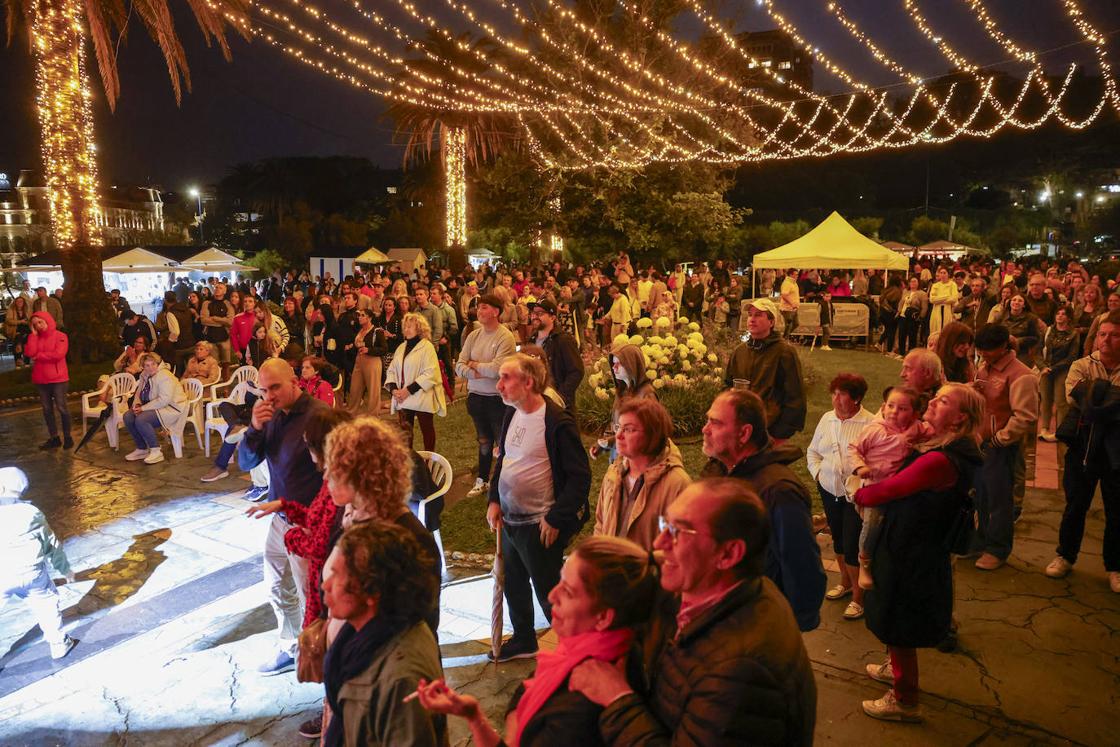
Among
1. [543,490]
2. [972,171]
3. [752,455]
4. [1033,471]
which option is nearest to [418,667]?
[752,455]

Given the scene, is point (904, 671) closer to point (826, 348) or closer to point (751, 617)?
point (751, 617)

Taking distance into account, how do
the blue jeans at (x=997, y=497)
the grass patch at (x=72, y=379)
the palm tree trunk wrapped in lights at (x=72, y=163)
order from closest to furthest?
the blue jeans at (x=997, y=497) → the grass patch at (x=72, y=379) → the palm tree trunk wrapped in lights at (x=72, y=163)

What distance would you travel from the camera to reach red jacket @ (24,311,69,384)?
893 cm

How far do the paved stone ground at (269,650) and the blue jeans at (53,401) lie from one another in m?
3.75

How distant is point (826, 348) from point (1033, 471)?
352 inches

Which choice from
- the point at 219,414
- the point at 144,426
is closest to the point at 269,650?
the point at 219,414

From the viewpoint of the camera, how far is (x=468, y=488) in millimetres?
7309

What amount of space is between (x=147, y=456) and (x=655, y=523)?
25.5 ft

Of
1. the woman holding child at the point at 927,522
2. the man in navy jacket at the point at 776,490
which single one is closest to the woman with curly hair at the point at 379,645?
the man in navy jacket at the point at 776,490

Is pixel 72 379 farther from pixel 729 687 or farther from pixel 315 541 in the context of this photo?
pixel 729 687

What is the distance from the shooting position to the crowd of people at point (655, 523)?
1.73 meters

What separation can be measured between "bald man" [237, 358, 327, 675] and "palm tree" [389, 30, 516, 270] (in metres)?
21.7

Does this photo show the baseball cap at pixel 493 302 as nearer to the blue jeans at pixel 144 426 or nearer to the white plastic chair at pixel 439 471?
the white plastic chair at pixel 439 471

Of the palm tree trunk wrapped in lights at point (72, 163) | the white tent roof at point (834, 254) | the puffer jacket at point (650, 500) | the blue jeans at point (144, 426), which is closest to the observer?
the puffer jacket at point (650, 500)
